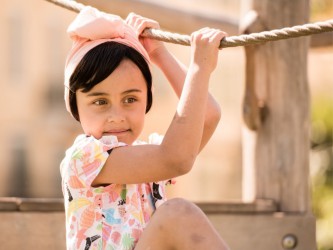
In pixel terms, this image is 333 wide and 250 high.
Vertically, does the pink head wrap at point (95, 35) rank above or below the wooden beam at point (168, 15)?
below

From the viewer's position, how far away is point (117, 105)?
10.0 ft

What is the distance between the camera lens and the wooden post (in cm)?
432

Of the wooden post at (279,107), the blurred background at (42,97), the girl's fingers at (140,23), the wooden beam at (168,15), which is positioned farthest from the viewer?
the blurred background at (42,97)

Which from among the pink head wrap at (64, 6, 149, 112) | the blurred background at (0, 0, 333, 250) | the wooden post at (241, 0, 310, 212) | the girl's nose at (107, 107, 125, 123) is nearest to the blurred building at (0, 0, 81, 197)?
the blurred background at (0, 0, 333, 250)

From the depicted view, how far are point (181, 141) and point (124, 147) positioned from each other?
0.17 m

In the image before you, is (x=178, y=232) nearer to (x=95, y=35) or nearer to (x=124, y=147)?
(x=124, y=147)

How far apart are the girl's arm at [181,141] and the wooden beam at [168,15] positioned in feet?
6.62

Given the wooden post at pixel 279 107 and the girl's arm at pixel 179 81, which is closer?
the girl's arm at pixel 179 81

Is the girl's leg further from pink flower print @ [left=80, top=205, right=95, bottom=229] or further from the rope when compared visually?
the rope

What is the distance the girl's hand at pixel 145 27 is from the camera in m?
3.32

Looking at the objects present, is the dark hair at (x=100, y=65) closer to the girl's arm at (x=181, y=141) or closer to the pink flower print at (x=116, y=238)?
the girl's arm at (x=181, y=141)

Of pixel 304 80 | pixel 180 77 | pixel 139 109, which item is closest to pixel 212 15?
pixel 304 80

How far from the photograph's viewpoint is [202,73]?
9.80ft

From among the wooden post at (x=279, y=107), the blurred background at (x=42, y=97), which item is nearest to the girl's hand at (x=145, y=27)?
the wooden post at (x=279, y=107)
